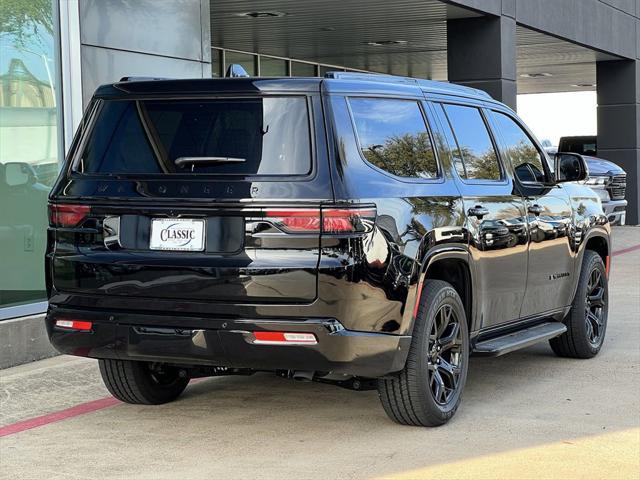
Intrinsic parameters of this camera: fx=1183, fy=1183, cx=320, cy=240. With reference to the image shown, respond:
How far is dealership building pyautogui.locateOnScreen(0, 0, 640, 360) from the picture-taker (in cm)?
909

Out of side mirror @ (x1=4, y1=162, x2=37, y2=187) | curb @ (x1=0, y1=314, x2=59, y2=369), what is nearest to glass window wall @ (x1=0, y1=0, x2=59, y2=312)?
side mirror @ (x1=4, y1=162, x2=37, y2=187)

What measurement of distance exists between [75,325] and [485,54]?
43.3 ft

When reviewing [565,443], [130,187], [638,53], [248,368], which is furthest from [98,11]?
[638,53]

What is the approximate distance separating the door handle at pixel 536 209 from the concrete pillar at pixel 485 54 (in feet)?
34.6

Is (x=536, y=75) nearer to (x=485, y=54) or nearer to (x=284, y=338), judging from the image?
(x=485, y=54)

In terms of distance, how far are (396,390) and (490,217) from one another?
4.62 ft

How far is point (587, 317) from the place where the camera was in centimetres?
870

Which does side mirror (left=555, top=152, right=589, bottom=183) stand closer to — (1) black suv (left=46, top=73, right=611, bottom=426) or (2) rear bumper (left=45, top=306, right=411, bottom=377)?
(1) black suv (left=46, top=73, right=611, bottom=426)

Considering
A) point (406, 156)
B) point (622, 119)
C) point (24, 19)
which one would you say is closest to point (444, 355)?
point (406, 156)

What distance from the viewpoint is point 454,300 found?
650 centimetres

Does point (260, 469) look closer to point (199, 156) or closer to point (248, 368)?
point (248, 368)

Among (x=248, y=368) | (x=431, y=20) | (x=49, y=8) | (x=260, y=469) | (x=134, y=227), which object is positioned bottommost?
(x=260, y=469)

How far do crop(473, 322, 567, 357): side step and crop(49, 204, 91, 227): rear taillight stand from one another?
241 centimetres

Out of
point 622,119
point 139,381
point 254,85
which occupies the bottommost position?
point 139,381
